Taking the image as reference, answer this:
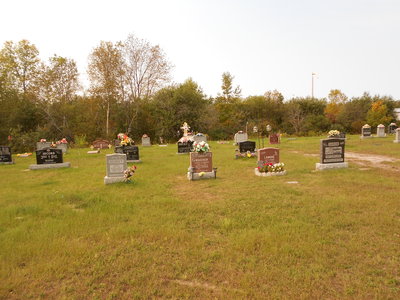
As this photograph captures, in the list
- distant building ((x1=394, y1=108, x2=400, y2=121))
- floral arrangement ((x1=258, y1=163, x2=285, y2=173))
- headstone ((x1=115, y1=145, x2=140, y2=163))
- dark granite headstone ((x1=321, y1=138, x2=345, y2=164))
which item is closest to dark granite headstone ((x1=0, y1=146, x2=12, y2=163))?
headstone ((x1=115, y1=145, x2=140, y2=163))

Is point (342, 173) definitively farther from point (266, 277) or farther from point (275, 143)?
point (275, 143)

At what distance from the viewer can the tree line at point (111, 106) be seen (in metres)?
29.2

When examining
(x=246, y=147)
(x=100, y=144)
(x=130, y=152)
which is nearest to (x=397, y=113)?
(x=246, y=147)

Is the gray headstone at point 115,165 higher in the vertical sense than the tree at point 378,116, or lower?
lower

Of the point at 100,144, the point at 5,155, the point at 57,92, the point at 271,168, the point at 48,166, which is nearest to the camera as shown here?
the point at 271,168

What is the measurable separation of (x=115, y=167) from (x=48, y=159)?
618cm

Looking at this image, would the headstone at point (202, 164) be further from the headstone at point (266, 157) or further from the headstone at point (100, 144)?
the headstone at point (100, 144)

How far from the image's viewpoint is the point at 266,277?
3.41 m

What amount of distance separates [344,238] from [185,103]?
32.0 m

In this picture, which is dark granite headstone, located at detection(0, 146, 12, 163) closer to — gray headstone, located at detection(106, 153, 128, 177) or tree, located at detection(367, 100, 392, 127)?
gray headstone, located at detection(106, 153, 128, 177)

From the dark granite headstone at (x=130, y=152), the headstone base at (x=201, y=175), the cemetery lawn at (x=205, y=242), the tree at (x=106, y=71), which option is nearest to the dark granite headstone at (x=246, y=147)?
the headstone base at (x=201, y=175)

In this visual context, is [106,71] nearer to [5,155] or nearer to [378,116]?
[5,155]

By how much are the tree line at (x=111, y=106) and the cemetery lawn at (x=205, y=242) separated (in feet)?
77.5

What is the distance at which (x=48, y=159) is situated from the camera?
13461 millimetres
